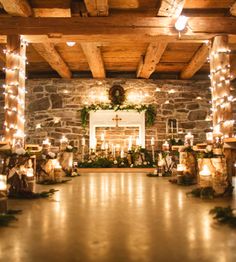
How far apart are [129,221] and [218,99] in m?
3.55

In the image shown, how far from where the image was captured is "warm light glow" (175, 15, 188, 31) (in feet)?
16.4

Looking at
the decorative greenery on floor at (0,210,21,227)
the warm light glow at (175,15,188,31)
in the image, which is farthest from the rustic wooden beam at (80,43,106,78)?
the decorative greenery on floor at (0,210,21,227)

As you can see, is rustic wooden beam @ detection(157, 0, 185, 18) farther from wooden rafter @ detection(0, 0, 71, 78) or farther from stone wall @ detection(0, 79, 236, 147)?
stone wall @ detection(0, 79, 236, 147)

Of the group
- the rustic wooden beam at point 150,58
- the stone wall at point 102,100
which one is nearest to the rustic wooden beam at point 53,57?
the stone wall at point 102,100

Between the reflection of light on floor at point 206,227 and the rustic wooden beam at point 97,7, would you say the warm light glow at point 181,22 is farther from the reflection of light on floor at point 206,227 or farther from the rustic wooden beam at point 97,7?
the reflection of light on floor at point 206,227

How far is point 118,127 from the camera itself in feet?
29.5

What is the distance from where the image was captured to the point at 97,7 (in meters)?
4.96

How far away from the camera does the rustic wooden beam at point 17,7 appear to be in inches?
186

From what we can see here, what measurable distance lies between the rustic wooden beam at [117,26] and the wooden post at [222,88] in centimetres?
26

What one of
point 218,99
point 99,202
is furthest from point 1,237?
point 218,99

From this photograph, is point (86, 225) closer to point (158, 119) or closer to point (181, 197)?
point (181, 197)

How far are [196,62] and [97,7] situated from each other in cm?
334

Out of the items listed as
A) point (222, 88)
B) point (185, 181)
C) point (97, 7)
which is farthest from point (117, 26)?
point (185, 181)

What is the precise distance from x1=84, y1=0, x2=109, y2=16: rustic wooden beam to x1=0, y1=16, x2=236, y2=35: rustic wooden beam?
0.34ft
